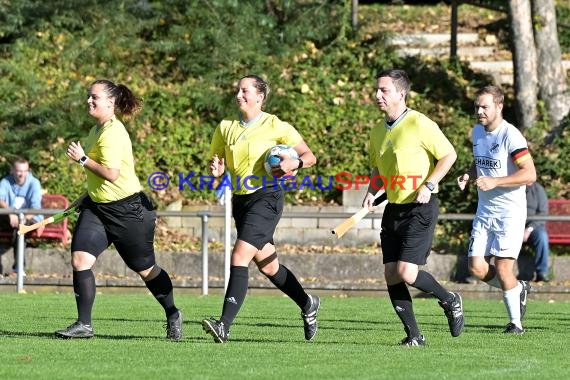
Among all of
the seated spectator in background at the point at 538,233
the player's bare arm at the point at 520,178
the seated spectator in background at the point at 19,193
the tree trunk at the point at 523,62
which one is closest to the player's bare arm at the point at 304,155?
the player's bare arm at the point at 520,178

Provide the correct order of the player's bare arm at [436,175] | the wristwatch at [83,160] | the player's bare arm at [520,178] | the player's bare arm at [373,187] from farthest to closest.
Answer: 1. the player's bare arm at [520,178]
2. the player's bare arm at [373,187]
3. the wristwatch at [83,160]
4. the player's bare arm at [436,175]

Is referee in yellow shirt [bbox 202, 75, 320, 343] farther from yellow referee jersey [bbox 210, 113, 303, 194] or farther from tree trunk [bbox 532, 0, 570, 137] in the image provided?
tree trunk [bbox 532, 0, 570, 137]

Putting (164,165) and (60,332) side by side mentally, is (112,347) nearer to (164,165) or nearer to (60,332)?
(60,332)

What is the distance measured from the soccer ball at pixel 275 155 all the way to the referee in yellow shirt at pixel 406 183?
2.07 feet

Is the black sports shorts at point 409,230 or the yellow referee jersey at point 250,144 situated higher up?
the yellow referee jersey at point 250,144

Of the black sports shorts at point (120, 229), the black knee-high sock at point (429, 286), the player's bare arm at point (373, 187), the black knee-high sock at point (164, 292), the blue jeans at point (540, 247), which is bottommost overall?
the blue jeans at point (540, 247)

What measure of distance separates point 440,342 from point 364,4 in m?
16.8

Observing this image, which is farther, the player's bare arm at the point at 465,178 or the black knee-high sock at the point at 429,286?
the player's bare arm at the point at 465,178

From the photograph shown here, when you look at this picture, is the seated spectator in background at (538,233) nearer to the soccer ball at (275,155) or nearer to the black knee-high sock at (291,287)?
the black knee-high sock at (291,287)

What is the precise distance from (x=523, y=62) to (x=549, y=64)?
2.04ft

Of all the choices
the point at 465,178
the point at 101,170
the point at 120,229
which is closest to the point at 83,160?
the point at 101,170

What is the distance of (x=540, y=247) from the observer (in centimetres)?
1722

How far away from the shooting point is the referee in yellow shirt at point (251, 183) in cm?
986

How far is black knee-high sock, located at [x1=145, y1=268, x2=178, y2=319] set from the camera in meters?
10.3
